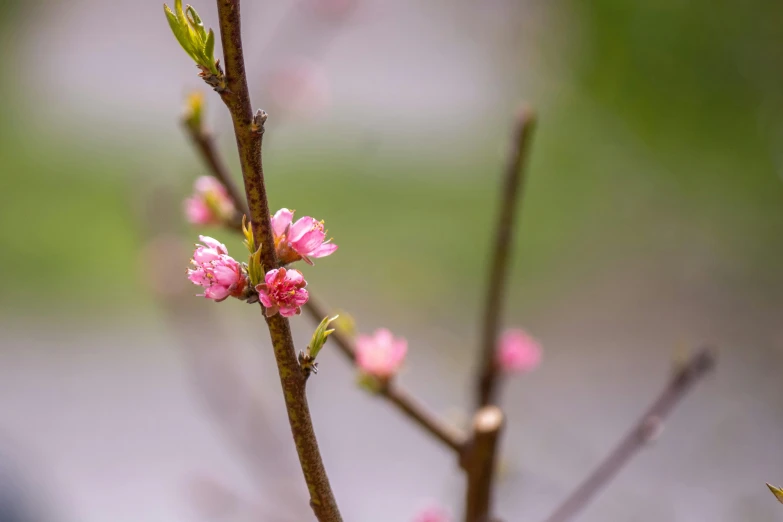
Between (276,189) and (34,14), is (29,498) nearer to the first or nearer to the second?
(276,189)

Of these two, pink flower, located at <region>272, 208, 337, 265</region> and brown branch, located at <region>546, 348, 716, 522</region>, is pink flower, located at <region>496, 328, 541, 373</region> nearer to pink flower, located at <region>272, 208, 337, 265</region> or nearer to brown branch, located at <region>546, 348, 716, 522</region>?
brown branch, located at <region>546, 348, 716, 522</region>

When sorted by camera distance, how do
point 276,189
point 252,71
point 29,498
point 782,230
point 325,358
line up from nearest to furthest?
point 29,498 < point 252,71 < point 325,358 < point 782,230 < point 276,189

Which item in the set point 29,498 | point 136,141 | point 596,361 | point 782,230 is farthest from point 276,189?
point 782,230

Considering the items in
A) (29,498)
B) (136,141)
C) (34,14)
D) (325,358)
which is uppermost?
(34,14)

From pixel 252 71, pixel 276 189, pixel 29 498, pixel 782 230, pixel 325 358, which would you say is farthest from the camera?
pixel 276 189

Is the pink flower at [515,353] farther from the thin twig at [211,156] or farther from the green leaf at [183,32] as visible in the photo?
the green leaf at [183,32]

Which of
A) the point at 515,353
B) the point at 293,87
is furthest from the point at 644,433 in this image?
the point at 293,87

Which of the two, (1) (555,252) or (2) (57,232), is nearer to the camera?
(2) (57,232)

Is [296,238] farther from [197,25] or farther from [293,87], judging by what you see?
[293,87]
